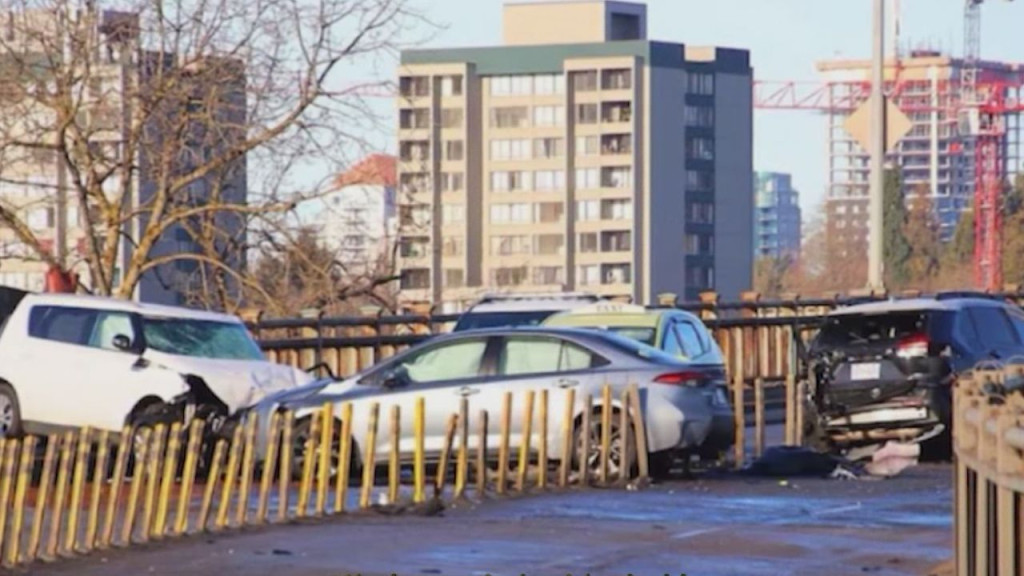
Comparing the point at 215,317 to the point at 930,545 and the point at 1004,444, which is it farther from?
the point at 1004,444

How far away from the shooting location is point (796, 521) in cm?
1767

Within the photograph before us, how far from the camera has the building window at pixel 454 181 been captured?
390ft

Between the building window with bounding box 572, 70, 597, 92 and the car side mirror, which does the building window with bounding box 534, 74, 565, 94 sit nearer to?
the building window with bounding box 572, 70, 597, 92

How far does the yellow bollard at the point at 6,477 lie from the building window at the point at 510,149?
104936 millimetres

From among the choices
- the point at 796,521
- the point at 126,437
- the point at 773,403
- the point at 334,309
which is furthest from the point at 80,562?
the point at 773,403

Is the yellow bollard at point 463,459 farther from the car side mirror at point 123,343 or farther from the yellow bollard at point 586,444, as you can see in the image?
the car side mirror at point 123,343

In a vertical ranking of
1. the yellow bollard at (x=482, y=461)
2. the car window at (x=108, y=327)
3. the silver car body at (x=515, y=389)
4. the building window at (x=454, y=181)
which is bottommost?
the yellow bollard at (x=482, y=461)

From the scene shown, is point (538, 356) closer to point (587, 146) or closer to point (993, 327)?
point (993, 327)

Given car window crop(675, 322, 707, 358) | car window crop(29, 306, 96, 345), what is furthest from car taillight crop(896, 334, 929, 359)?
car window crop(29, 306, 96, 345)

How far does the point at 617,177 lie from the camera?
120875mm

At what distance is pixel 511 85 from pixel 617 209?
8.17 m

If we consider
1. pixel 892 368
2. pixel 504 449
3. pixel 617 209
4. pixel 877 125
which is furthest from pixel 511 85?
pixel 504 449

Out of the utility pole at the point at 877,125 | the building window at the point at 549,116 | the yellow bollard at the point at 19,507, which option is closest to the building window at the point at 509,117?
the building window at the point at 549,116

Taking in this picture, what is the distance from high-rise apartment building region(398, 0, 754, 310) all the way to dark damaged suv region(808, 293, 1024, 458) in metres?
89.1
